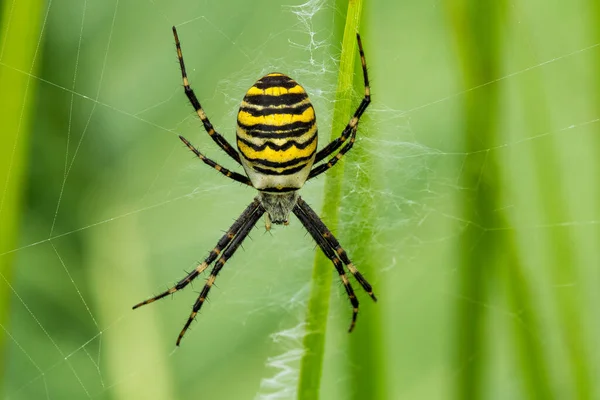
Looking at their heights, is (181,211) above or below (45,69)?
below

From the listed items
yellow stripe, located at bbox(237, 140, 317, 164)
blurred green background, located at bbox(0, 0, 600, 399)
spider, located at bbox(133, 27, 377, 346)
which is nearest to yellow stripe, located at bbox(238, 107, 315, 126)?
spider, located at bbox(133, 27, 377, 346)

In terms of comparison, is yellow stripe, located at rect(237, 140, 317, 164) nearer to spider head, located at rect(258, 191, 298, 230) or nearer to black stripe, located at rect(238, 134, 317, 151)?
black stripe, located at rect(238, 134, 317, 151)

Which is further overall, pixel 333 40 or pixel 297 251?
pixel 297 251

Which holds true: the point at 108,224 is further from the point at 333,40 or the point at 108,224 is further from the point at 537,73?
the point at 537,73

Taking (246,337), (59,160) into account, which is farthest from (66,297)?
(246,337)

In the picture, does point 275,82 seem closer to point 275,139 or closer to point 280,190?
point 275,139

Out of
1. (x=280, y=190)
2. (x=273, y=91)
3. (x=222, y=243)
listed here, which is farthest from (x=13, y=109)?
(x=222, y=243)
